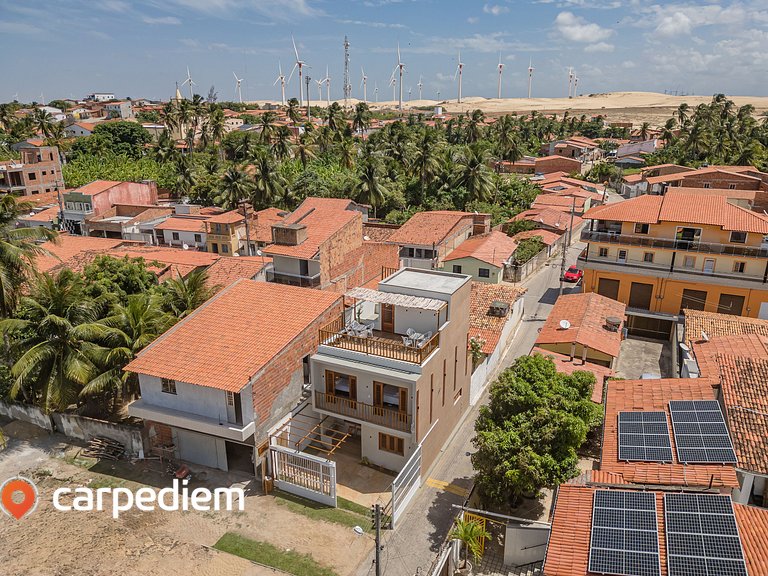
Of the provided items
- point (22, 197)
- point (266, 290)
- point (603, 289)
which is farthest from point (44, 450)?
point (22, 197)

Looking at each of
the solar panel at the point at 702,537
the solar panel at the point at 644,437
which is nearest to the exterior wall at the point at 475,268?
the solar panel at the point at 644,437

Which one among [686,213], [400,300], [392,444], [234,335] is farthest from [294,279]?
[686,213]

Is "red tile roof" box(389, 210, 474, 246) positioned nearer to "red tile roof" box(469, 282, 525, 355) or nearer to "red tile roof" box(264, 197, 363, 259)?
"red tile roof" box(264, 197, 363, 259)

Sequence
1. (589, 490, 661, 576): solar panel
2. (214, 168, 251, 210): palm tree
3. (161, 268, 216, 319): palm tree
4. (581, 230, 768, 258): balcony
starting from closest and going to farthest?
(589, 490, 661, 576): solar panel < (161, 268, 216, 319): palm tree < (581, 230, 768, 258): balcony < (214, 168, 251, 210): palm tree

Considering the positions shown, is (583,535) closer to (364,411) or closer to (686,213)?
(364,411)

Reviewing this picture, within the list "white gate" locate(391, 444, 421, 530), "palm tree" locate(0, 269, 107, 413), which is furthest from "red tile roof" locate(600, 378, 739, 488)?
"palm tree" locate(0, 269, 107, 413)

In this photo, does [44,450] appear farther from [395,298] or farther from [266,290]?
[395,298]
